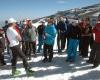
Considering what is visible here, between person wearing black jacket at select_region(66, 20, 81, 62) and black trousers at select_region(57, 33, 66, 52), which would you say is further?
black trousers at select_region(57, 33, 66, 52)

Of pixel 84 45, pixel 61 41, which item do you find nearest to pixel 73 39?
pixel 84 45

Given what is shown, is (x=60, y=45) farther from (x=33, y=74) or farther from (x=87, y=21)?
(x=33, y=74)

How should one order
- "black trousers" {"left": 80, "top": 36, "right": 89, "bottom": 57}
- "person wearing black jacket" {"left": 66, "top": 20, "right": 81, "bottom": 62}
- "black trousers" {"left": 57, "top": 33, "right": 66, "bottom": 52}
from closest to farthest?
"person wearing black jacket" {"left": 66, "top": 20, "right": 81, "bottom": 62}, "black trousers" {"left": 80, "top": 36, "right": 89, "bottom": 57}, "black trousers" {"left": 57, "top": 33, "right": 66, "bottom": 52}

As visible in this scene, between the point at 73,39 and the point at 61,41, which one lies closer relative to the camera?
the point at 73,39

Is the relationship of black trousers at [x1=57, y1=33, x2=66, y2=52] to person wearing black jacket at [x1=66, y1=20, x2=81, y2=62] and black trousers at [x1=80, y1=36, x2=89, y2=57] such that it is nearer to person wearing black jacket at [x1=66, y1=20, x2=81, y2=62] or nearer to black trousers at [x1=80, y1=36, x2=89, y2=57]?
black trousers at [x1=80, y1=36, x2=89, y2=57]

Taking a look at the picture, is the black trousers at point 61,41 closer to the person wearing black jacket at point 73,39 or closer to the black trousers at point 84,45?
the black trousers at point 84,45

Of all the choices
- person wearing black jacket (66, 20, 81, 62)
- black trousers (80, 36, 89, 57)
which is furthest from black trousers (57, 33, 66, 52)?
person wearing black jacket (66, 20, 81, 62)

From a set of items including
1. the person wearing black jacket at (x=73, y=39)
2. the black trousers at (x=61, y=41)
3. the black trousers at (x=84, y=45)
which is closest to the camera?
the person wearing black jacket at (x=73, y=39)

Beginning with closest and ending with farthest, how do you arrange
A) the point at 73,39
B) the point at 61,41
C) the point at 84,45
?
the point at 73,39
the point at 84,45
the point at 61,41

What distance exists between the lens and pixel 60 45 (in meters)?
14.0

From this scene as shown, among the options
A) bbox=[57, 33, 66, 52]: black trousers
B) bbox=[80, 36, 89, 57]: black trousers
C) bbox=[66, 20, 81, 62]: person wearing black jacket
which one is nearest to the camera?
bbox=[66, 20, 81, 62]: person wearing black jacket

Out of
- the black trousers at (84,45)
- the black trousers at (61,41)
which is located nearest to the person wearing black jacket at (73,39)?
the black trousers at (84,45)

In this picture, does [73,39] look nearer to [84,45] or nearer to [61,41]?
[84,45]

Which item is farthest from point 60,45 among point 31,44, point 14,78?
point 14,78
